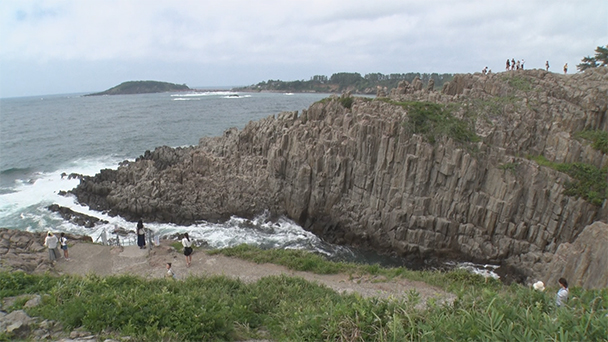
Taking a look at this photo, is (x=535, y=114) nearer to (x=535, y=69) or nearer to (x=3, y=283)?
(x=535, y=69)

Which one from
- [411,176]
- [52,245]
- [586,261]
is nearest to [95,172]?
[52,245]

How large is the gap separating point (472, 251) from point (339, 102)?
657 inches

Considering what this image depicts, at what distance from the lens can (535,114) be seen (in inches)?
1070

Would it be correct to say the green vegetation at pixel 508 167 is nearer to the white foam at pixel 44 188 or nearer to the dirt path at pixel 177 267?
the dirt path at pixel 177 267

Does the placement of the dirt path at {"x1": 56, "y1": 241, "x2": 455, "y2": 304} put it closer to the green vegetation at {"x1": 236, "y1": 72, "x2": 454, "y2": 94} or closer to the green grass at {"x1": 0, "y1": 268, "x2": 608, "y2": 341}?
the green grass at {"x1": 0, "y1": 268, "x2": 608, "y2": 341}

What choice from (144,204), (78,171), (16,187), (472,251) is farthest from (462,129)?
(16,187)

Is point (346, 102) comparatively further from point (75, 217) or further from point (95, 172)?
point (95, 172)

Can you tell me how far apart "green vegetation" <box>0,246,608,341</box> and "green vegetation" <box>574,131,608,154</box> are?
66.5 feet

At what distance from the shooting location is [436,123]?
27984 mm

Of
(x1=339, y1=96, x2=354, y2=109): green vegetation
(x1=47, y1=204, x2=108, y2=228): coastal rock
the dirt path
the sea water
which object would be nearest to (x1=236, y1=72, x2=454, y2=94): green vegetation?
the sea water

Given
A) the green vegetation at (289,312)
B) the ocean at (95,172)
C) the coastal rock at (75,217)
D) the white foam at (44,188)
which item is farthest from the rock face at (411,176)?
the green vegetation at (289,312)

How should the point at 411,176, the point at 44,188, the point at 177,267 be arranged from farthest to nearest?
the point at 44,188 → the point at 411,176 → the point at 177,267

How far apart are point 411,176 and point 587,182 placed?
1059cm

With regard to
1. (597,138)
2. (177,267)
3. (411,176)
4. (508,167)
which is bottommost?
(177,267)
